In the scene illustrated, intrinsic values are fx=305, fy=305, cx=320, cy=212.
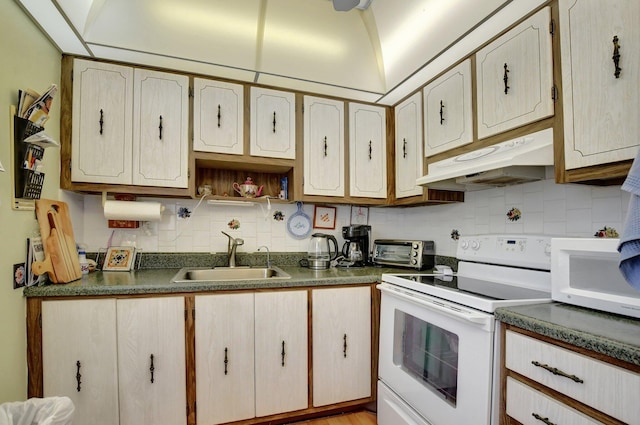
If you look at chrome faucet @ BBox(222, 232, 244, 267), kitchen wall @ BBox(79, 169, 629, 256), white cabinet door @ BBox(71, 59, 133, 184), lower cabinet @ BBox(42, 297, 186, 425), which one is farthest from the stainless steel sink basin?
white cabinet door @ BBox(71, 59, 133, 184)

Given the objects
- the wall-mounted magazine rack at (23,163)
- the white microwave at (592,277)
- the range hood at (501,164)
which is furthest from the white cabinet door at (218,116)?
the white microwave at (592,277)

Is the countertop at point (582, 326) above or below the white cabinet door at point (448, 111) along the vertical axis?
below

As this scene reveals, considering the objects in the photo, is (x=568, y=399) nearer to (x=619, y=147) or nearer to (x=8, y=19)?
(x=619, y=147)

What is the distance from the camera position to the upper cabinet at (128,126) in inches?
70.4

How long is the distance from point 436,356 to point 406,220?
1403 mm

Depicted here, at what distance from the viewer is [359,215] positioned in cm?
266

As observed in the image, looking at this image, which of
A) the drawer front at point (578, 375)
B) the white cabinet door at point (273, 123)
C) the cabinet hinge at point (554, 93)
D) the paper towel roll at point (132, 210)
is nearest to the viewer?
the drawer front at point (578, 375)

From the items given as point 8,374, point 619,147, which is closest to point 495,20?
point 619,147

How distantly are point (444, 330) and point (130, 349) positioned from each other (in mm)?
1545

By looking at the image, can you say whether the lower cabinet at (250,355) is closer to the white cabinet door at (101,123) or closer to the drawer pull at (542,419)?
the white cabinet door at (101,123)

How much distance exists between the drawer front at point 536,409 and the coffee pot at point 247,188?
72.7 inches

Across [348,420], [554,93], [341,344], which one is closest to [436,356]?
[341,344]

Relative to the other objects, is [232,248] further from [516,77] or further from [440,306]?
[516,77]

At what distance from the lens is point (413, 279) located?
171 centimetres
